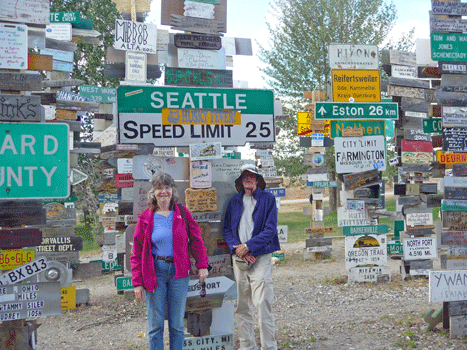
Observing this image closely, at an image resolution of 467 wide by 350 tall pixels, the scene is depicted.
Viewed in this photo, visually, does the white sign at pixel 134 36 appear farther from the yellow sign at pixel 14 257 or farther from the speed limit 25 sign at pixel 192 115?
the yellow sign at pixel 14 257

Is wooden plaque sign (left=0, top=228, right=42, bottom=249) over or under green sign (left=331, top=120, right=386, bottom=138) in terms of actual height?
under

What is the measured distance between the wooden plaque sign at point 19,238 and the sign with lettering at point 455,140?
488cm

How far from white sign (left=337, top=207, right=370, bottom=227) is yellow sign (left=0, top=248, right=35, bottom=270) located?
5966mm

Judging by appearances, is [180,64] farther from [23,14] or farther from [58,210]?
[58,210]

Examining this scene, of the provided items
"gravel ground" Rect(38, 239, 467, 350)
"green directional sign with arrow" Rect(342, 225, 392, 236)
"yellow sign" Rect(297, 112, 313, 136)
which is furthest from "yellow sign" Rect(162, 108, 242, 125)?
"yellow sign" Rect(297, 112, 313, 136)

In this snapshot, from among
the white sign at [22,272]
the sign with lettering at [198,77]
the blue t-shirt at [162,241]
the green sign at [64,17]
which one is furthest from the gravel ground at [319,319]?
the green sign at [64,17]

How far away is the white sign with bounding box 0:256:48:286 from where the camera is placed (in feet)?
12.5

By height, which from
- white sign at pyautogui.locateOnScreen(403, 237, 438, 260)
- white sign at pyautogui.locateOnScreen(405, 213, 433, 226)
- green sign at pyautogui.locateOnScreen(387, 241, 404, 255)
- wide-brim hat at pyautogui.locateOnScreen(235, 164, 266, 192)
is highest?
wide-brim hat at pyautogui.locateOnScreen(235, 164, 266, 192)

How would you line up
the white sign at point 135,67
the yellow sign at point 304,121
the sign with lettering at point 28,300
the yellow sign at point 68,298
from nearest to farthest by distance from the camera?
the sign with lettering at point 28,300 < the white sign at point 135,67 < the yellow sign at point 68,298 < the yellow sign at point 304,121

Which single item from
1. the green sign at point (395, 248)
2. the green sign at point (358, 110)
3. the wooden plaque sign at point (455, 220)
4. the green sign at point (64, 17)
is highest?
the green sign at point (64, 17)

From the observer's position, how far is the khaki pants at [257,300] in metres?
4.80

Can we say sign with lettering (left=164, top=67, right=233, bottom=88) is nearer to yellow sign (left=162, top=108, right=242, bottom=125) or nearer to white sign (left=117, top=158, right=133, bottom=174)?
yellow sign (left=162, top=108, right=242, bottom=125)

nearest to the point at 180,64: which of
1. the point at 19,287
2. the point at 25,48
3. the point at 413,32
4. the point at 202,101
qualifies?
the point at 202,101

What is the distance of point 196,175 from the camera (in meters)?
4.77
